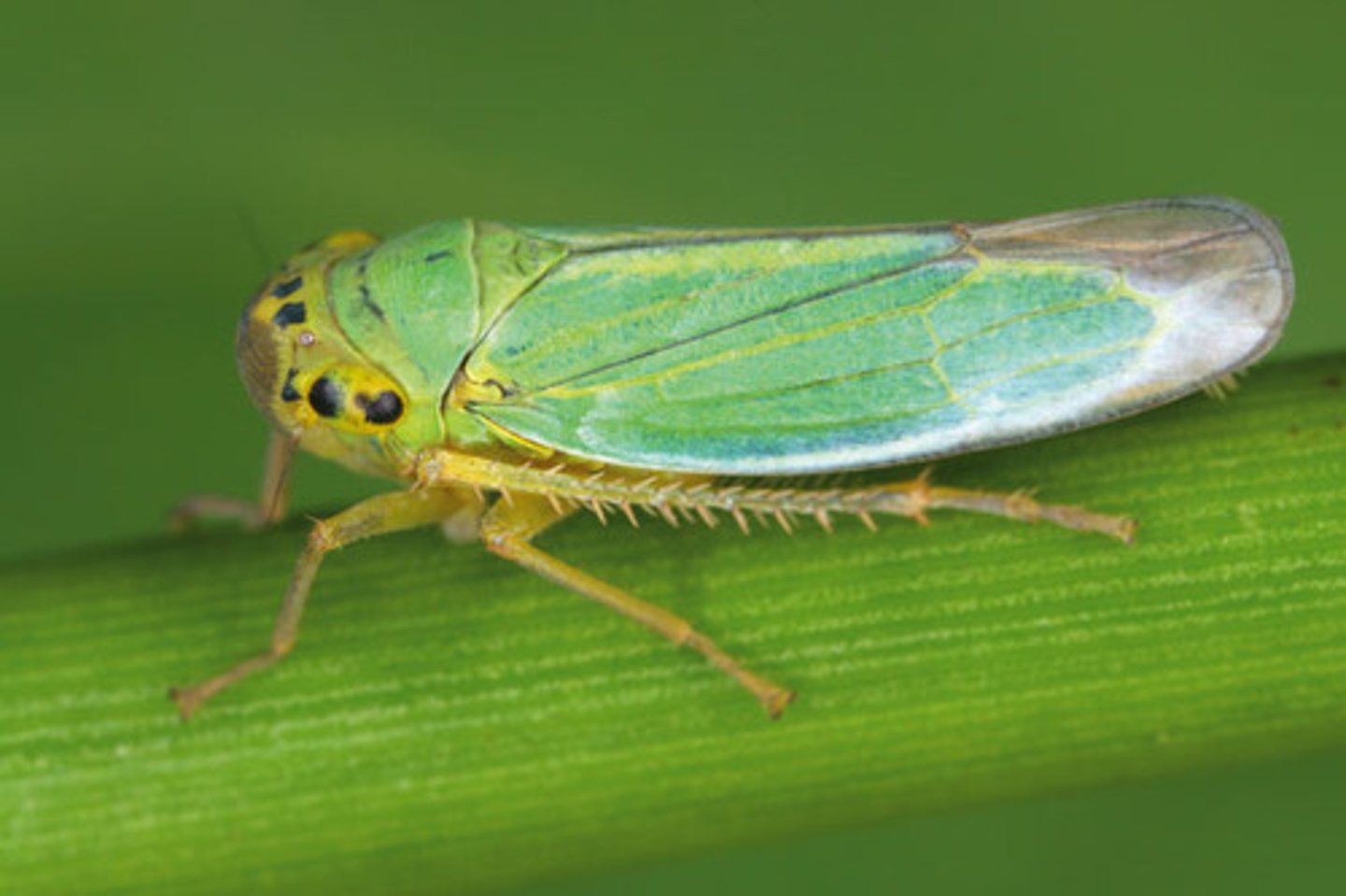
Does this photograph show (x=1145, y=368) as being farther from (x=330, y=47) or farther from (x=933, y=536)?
(x=330, y=47)

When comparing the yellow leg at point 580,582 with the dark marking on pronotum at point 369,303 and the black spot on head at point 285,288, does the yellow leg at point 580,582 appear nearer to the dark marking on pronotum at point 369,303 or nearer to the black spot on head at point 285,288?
the dark marking on pronotum at point 369,303

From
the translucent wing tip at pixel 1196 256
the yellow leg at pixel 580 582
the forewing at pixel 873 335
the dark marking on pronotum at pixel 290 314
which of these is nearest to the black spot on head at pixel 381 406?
the forewing at pixel 873 335

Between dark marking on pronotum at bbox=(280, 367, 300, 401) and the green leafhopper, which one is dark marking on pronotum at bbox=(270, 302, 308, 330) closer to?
the green leafhopper

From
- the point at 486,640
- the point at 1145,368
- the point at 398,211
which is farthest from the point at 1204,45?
→ the point at 486,640

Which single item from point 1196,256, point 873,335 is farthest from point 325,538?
point 1196,256

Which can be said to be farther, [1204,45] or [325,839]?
[1204,45]

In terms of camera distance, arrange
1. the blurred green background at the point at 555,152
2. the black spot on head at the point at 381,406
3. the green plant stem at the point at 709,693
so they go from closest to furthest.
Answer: the green plant stem at the point at 709,693
the black spot on head at the point at 381,406
the blurred green background at the point at 555,152
